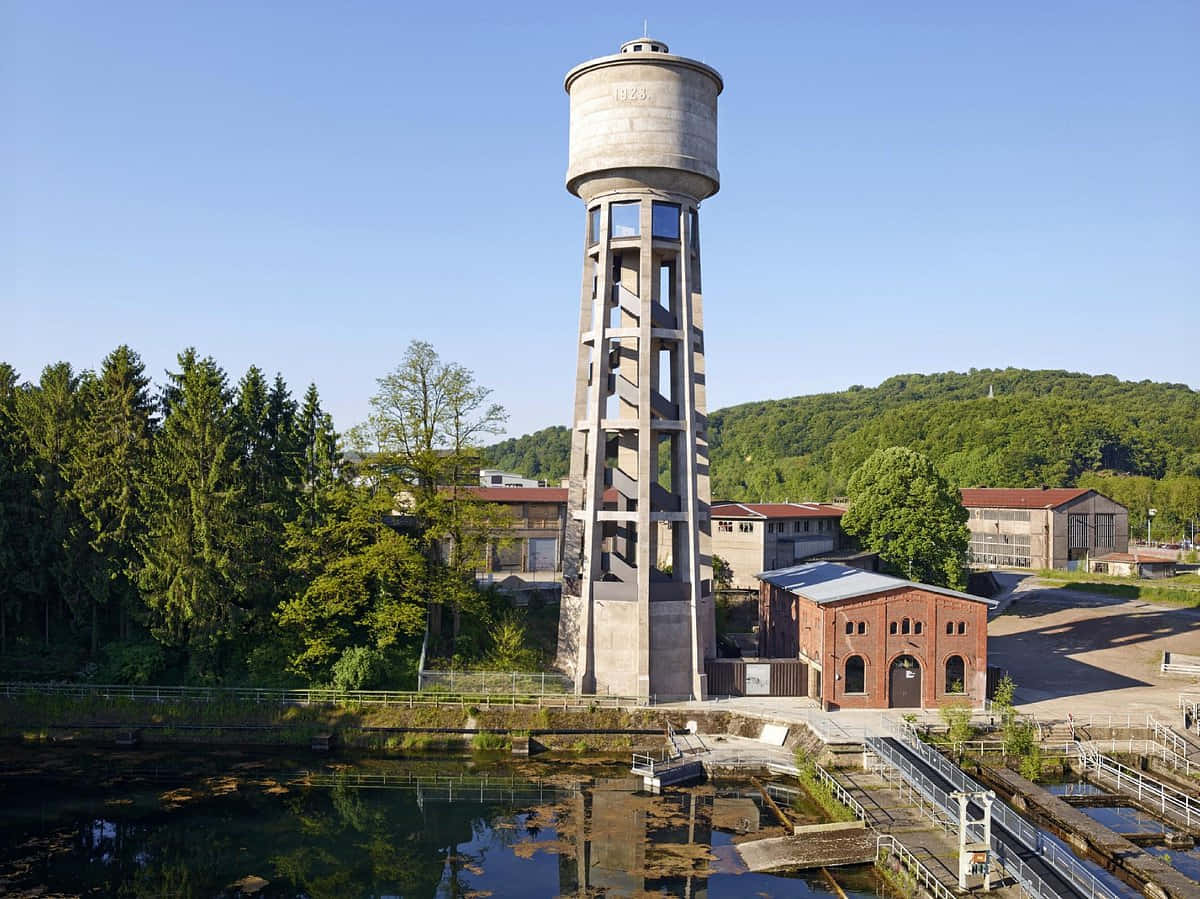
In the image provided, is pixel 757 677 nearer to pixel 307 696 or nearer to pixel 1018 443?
pixel 307 696

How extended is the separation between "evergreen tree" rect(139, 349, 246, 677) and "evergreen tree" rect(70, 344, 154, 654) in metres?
1.15

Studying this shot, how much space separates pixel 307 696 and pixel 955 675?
27.7 meters

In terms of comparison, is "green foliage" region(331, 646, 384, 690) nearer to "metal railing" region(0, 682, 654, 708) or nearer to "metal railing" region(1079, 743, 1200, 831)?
"metal railing" region(0, 682, 654, 708)

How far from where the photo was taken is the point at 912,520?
63.7 metres

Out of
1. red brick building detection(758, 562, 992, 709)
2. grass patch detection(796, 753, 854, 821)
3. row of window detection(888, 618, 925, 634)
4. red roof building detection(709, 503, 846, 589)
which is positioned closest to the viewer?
grass patch detection(796, 753, 854, 821)

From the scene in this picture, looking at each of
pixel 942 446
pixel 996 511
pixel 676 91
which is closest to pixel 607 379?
pixel 676 91

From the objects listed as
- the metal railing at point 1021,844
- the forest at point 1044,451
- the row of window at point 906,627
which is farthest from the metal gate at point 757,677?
the forest at point 1044,451

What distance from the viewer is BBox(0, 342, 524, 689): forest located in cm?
4325

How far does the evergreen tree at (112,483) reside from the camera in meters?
44.1

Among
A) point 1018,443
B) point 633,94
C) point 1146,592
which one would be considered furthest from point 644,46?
point 1018,443

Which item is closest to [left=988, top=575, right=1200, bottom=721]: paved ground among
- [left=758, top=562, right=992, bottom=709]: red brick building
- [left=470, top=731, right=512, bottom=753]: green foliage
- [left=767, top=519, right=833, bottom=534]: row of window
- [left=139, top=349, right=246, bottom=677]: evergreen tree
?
[left=758, top=562, right=992, bottom=709]: red brick building

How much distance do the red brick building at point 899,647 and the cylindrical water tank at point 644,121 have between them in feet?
65.4

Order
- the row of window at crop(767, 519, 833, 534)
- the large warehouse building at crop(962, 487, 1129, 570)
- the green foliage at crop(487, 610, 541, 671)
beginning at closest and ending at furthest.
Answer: the green foliage at crop(487, 610, 541, 671) < the row of window at crop(767, 519, 833, 534) < the large warehouse building at crop(962, 487, 1129, 570)

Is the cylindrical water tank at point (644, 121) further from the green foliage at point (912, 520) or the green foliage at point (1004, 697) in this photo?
the green foliage at point (912, 520)
